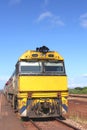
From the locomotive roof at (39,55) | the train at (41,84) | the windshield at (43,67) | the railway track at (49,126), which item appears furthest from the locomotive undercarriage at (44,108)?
the locomotive roof at (39,55)

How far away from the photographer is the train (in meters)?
17.6

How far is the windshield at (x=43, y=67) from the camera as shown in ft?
59.4

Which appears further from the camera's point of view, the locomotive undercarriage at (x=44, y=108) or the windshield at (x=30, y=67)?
the windshield at (x=30, y=67)

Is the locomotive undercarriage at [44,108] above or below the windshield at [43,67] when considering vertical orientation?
below

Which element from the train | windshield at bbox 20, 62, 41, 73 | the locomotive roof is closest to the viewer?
the train

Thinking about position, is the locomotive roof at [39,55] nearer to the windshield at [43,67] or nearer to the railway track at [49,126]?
the windshield at [43,67]

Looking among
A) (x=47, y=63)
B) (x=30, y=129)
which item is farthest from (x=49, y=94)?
(x=30, y=129)

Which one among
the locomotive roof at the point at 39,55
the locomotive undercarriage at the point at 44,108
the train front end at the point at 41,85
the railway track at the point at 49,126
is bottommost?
the railway track at the point at 49,126

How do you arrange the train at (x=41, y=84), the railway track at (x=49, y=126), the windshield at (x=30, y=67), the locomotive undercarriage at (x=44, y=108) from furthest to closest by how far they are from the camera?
1. the windshield at (x=30, y=67)
2. the locomotive undercarriage at (x=44, y=108)
3. the train at (x=41, y=84)
4. the railway track at (x=49, y=126)

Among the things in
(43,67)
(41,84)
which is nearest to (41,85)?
(41,84)

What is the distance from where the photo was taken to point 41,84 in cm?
1784

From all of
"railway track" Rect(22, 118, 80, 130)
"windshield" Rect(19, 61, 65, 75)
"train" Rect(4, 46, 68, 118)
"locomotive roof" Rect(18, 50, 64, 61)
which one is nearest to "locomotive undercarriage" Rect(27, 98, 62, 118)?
"train" Rect(4, 46, 68, 118)

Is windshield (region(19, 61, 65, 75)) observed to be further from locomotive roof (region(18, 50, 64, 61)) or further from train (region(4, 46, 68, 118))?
locomotive roof (region(18, 50, 64, 61))

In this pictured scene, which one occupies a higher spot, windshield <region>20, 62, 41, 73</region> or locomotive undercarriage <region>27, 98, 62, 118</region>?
windshield <region>20, 62, 41, 73</region>
